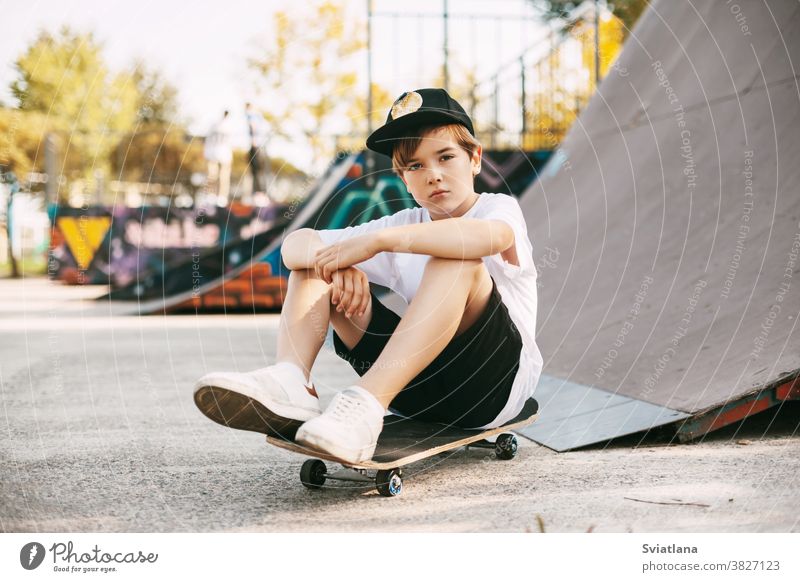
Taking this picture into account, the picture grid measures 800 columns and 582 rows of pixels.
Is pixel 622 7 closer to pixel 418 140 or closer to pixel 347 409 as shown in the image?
pixel 418 140

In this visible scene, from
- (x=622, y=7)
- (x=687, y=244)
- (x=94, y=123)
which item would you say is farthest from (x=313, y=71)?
(x=94, y=123)

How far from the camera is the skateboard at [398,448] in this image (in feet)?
6.58

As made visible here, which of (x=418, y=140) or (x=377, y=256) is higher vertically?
(x=418, y=140)

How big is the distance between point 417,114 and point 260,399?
855 millimetres

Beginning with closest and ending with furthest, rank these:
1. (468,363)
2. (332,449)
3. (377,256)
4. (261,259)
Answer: (332,449) < (468,363) < (377,256) < (261,259)

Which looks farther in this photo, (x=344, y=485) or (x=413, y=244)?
(x=344, y=485)

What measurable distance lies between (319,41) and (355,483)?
5.28 m

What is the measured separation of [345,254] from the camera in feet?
6.63

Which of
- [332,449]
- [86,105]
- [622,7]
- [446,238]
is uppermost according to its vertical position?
[622,7]

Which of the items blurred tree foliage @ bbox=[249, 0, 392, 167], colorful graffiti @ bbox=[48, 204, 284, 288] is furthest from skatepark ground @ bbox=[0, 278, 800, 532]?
colorful graffiti @ bbox=[48, 204, 284, 288]
